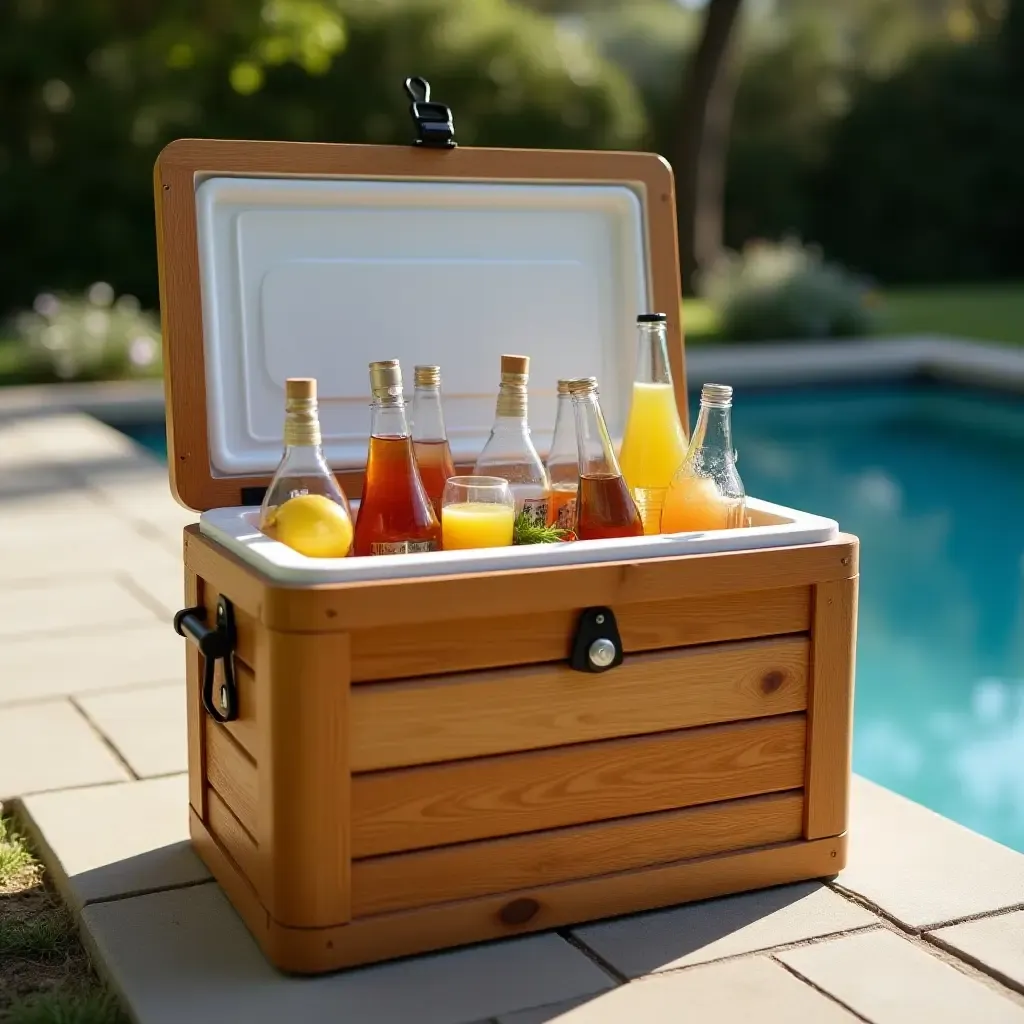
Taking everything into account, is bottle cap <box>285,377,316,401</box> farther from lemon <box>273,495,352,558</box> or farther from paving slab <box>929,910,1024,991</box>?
paving slab <box>929,910,1024,991</box>

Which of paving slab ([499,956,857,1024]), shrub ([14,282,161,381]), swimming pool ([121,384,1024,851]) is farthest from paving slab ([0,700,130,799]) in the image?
shrub ([14,282,161,381])

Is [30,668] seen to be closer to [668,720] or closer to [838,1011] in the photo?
[668,720]

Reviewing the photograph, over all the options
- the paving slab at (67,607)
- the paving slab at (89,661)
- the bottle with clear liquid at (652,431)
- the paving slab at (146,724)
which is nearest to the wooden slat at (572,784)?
the bottle with clear liquid at (652,431)

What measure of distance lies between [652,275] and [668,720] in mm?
724

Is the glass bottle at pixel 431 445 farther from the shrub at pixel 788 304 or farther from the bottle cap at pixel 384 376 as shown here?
the shrub at pixel 788 304

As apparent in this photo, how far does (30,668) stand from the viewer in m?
2.83

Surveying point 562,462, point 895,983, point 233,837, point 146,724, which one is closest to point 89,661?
point 146,724

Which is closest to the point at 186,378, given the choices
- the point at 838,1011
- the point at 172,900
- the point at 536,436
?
the point at 536,436

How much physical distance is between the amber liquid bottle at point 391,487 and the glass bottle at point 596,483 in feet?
0.64

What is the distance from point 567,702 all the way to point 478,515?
0.24m

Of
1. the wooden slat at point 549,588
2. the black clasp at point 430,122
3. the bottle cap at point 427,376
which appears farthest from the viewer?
the black clasp at point 430,122

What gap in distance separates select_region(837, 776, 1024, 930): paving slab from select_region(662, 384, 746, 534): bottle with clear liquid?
1.65 feet

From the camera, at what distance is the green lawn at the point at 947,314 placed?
387 inches

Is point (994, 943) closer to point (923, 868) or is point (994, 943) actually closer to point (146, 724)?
point (923, 868)
